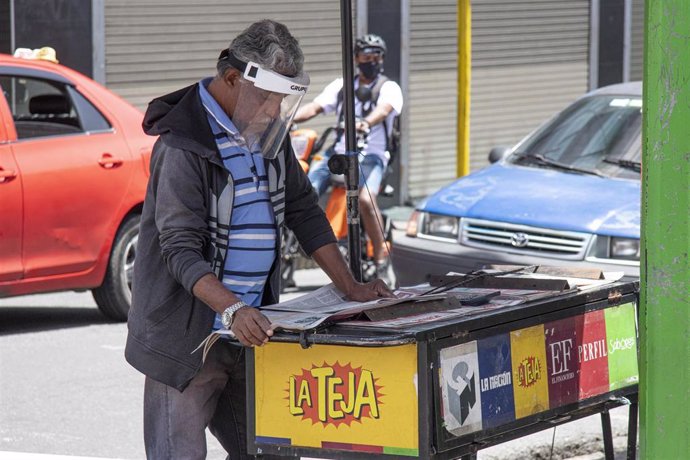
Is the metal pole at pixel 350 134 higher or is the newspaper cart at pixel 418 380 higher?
the metal pole at pixel 350 134

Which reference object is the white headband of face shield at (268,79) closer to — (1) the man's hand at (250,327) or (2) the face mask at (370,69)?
(1) the man's hand at (250,327)

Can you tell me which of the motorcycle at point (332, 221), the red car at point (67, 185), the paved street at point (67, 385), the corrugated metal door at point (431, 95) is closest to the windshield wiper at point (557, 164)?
the motorcycle at point (332, 221)

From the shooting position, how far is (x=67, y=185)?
8.38m

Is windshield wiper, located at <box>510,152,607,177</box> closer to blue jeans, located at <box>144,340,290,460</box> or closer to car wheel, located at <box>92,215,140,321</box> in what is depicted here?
car wheel, located at <box>92,215,140,321</box>

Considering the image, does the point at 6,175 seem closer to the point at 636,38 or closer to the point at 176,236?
the point at 176,236

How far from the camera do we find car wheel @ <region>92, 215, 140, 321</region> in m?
8.84

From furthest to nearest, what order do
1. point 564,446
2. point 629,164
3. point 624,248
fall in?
point 629,164 → point 624,248 → point 564,446

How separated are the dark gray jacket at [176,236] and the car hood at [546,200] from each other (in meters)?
4.20

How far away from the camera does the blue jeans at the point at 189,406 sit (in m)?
4.04

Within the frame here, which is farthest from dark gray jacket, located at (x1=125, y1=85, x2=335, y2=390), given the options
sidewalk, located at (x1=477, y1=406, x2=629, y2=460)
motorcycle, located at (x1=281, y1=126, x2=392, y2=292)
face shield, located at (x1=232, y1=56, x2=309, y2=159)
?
motorcycle, located at (x1=281, y1=126, x2=392, y2=292)

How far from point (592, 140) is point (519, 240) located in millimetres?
1257

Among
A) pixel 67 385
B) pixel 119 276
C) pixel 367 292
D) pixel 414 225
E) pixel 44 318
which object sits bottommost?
pixel 44 318

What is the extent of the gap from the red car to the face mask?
1957mm

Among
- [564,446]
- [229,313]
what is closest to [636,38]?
[564,446]
